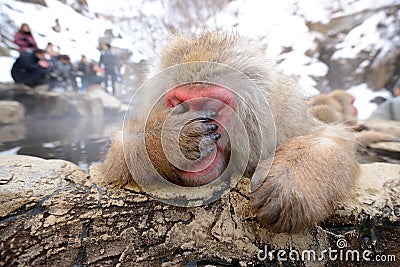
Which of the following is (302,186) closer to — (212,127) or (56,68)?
(212,127)

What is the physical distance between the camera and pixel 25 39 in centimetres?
278

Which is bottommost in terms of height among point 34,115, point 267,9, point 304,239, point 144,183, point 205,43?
point 304,239

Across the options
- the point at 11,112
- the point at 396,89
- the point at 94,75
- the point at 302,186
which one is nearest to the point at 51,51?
the point at 94,75

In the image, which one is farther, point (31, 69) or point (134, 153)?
point (31, 69)

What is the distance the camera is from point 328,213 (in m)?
1.36

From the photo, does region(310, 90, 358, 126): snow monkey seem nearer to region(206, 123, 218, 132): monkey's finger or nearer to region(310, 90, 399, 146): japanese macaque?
region(310, 90, 399, 146): japanese macaque

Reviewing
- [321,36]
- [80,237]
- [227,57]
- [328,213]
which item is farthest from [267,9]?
[80,237]

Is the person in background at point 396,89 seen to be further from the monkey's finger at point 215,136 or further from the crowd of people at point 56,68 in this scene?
the monkey's finger at point 215,136

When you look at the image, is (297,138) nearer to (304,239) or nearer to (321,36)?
(304,239)

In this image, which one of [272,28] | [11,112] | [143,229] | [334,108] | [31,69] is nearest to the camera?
[143,229]

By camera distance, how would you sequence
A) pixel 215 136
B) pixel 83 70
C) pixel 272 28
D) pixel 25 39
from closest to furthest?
pixel 215 136, pixel 25 39, pixel 83 70, pixel 272 28

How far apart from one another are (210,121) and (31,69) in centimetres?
256

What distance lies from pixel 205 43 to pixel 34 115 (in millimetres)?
3194

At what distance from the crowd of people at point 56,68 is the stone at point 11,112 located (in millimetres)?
377
